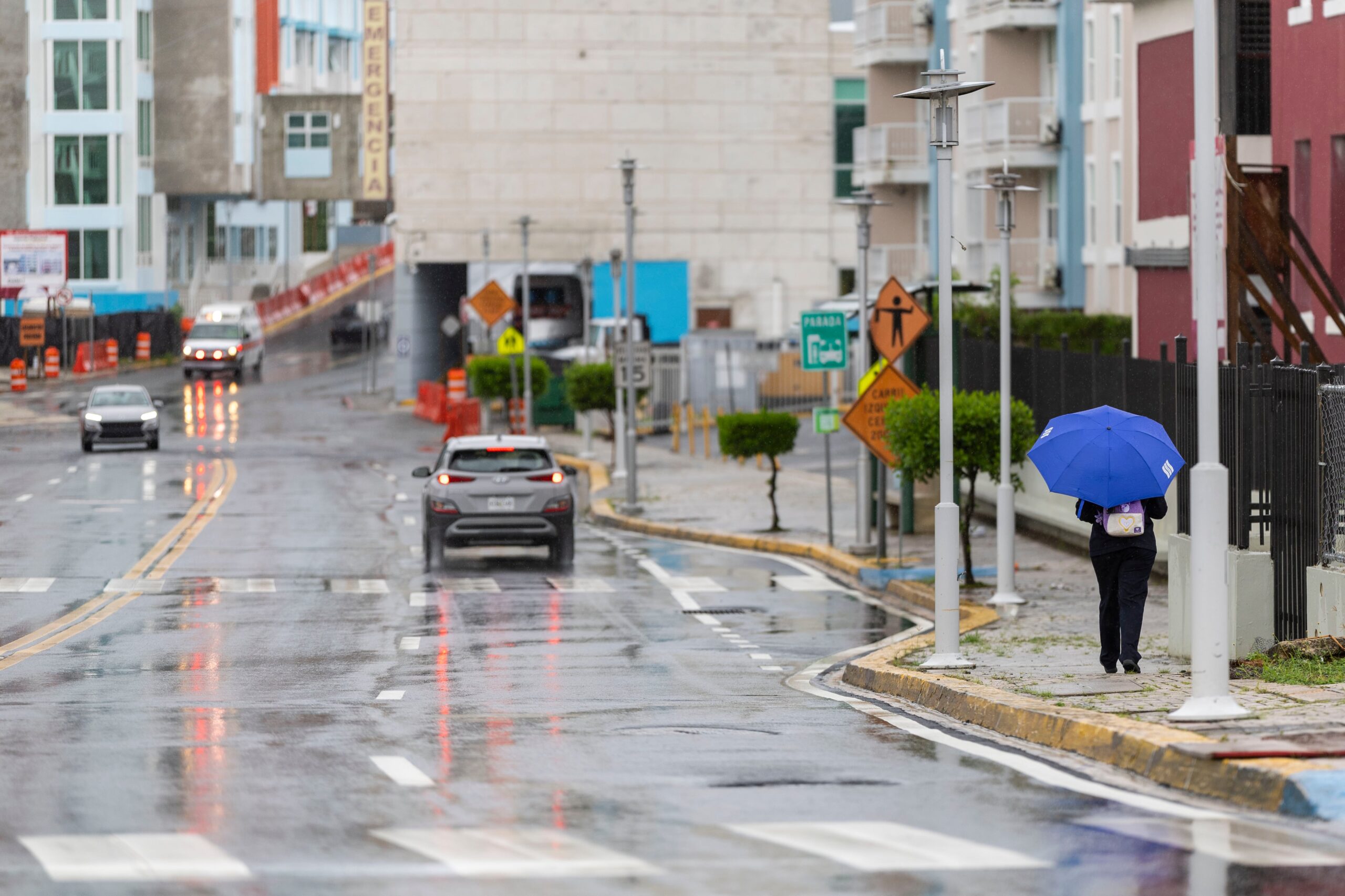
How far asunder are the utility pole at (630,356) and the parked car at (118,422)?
A: 48.1 ft

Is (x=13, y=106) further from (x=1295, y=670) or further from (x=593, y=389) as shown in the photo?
(x=1295, y=670)

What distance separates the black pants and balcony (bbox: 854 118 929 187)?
48.5 meters

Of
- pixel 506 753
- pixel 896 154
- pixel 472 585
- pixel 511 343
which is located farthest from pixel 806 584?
pixel 896 154

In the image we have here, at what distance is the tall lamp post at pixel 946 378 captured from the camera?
1590 cm

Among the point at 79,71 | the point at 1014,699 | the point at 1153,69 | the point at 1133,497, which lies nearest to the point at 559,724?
the point at 1014,699

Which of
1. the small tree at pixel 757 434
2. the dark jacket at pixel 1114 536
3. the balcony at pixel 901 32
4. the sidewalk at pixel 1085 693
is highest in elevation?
the balcony at pixel 901 32

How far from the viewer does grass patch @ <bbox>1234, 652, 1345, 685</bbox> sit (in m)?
13.3

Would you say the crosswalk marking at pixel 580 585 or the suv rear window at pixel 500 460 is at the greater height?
the suv rear window at pixel 500 460

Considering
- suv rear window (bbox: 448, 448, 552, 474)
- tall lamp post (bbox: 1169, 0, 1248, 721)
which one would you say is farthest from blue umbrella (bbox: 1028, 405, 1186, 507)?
suv rear window (bbox: 448, 448, 552, 474)

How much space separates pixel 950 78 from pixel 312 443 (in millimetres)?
38142

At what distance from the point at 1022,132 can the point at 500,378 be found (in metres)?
14.2

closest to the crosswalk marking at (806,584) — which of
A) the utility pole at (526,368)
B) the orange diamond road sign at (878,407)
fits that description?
the orange diamond road sign at (878,407)

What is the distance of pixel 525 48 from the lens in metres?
76.0

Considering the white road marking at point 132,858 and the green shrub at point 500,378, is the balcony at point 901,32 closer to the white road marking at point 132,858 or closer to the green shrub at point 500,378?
the green shrub at point 500,378
